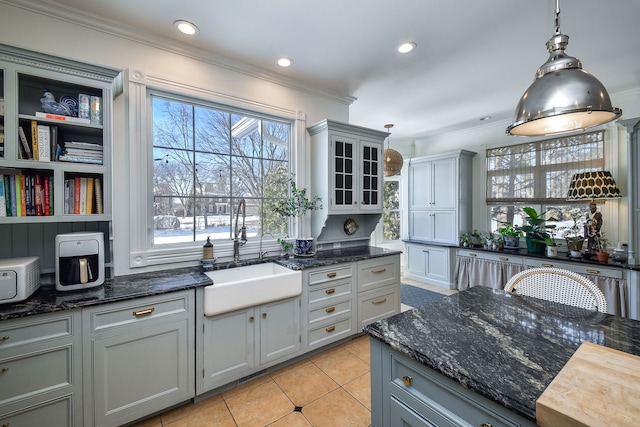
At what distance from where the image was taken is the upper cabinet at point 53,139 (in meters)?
1.59

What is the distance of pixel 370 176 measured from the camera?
3.38 m

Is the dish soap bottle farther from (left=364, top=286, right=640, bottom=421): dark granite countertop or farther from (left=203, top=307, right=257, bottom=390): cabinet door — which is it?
(left=364, top=286, right=640, bottom=421): dark granite countertop

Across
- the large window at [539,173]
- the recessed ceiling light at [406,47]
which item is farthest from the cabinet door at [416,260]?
the recessed ceiling light at [406,47]

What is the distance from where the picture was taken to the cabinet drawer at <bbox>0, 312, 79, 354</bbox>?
4.54 ft

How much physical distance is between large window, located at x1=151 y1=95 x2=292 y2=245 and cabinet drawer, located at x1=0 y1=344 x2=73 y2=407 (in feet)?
3.27

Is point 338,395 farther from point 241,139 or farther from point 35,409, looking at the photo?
point 241,139

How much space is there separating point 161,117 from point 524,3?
2.90m

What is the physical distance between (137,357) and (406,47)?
3125mm

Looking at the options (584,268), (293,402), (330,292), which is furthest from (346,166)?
(584,268)

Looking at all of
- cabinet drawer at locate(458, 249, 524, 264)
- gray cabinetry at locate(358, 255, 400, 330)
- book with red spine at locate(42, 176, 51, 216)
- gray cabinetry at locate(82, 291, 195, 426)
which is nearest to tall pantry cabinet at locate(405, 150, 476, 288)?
cabinet drawer at locate(458, 249, 524, 264)

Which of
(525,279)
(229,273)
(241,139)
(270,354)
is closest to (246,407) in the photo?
(270,354)

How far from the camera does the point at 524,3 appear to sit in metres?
1.88

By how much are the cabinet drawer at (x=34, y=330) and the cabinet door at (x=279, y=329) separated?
1.18 metres

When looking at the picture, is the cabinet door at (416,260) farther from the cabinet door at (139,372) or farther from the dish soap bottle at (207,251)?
the cabinet door at (139,372)
